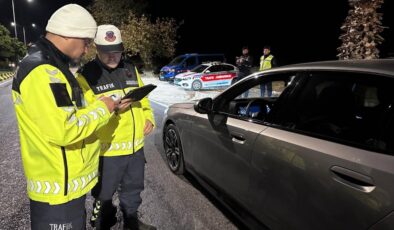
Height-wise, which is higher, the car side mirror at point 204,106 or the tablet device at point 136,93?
the tablet device at point 136,93

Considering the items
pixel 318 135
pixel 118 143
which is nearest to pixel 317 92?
pixel 318 135

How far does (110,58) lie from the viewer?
264cm

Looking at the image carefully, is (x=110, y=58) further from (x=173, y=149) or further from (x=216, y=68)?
(x=216, y=68)

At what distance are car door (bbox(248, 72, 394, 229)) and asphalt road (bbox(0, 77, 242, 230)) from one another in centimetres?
84

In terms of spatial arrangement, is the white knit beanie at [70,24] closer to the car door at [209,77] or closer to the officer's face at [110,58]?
the officer's face at [110,58]

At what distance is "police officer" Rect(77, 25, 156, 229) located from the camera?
8.52ft

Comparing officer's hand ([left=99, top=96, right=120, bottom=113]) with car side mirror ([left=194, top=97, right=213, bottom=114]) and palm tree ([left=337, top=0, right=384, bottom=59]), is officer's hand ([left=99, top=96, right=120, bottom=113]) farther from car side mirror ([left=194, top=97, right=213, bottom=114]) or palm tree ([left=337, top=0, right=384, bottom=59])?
palm tree ([left=337, top=0, right=384, bottom=59])

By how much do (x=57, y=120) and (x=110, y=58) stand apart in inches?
43.1

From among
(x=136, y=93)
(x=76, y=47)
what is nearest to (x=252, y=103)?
(x=136, y=93)

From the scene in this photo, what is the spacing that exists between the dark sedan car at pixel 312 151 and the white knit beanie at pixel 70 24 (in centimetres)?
148

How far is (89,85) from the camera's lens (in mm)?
2596

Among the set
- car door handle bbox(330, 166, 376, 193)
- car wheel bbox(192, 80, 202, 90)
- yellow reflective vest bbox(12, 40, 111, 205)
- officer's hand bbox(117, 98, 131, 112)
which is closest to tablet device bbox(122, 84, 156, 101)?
officer's hand bbox(117, 98, 131, 112)

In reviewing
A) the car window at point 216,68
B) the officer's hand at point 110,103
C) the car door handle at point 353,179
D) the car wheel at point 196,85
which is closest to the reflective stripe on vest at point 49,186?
the officer's hand at point 110,103

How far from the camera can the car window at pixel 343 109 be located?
1.95 metres
